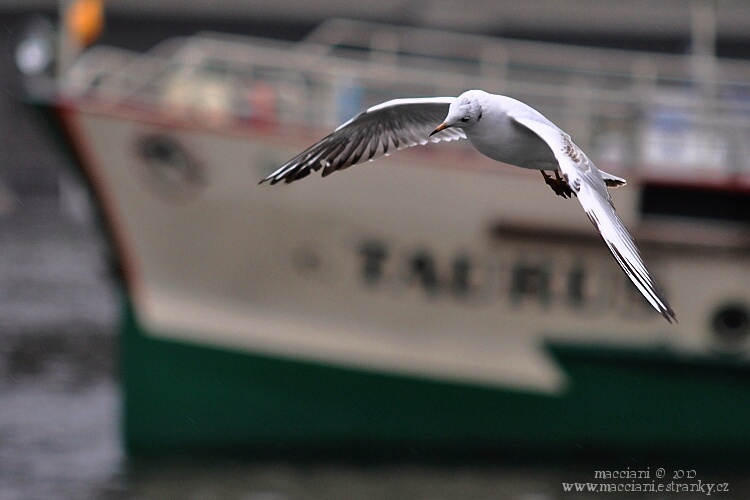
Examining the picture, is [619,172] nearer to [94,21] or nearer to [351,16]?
[94,21]

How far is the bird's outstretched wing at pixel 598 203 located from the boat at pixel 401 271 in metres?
6.74

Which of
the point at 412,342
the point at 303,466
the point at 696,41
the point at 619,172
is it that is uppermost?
the point at 696,41

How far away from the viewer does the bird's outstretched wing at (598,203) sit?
19.4ft

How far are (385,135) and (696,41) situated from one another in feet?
26.8

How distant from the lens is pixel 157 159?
14.1m

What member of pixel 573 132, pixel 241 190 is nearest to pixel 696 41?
pixel 573 132

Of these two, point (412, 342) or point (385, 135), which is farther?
point (412, 342)

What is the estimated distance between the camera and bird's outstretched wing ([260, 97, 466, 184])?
25.5 feet

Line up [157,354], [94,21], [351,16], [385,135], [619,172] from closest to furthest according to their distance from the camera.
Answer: [385,135], [619,172], [157,354], [94,21], [351,16]

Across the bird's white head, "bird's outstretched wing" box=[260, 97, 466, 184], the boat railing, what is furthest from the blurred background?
the bird's white head

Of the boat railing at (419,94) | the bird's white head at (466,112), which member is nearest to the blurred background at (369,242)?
the boat railing at (419,94)

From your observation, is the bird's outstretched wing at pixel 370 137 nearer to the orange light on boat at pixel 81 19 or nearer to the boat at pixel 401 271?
the boat at pixel 401 271

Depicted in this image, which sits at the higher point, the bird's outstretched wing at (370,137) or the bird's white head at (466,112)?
the bird's outstretched wing at (370,137)

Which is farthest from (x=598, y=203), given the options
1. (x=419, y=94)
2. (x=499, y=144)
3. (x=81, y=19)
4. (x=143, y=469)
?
(x=81, y=19)
